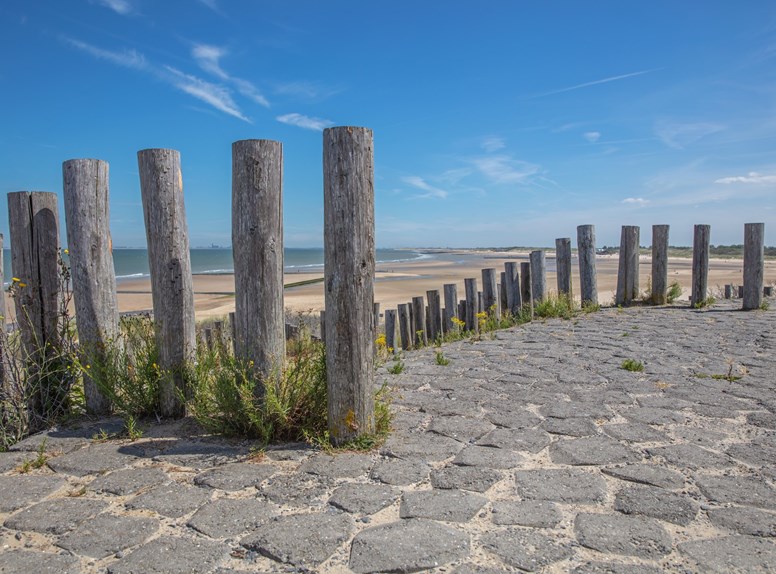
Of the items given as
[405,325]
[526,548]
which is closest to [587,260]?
[405,325]

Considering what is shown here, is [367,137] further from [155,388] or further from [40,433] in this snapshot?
[40,433]

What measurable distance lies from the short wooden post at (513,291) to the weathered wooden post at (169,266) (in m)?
6.54

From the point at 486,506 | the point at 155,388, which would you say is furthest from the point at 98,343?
the point at 486,506

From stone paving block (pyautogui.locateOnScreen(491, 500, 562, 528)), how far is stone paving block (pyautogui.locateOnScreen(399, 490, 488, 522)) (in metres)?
0.11

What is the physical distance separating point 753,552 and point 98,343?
455cm

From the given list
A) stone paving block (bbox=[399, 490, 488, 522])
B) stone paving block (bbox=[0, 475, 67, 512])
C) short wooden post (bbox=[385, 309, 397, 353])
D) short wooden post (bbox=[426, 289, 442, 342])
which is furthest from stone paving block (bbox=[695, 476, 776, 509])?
short wooden post (bbox=[426, 289, 442, 342])

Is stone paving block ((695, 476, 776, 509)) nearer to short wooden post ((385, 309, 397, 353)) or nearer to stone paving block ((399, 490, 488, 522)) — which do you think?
stone paving block ((399, 490, 488, 522))

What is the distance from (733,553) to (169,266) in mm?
4066

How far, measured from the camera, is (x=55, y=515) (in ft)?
9.81

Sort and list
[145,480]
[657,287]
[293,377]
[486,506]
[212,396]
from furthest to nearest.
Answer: [657,287] → [212,396] → [293,377] → [145,480] → [486,506]

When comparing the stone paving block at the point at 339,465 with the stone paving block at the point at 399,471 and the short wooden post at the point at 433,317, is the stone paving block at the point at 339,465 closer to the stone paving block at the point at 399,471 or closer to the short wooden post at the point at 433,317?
the stone paving block at the point at 399,471

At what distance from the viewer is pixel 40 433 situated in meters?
4.25

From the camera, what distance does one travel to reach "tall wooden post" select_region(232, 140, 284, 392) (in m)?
3.97

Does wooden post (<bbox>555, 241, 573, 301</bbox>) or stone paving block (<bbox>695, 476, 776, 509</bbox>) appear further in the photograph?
wooden post (<bbox>555, 241, 573, 301</bbox>)
